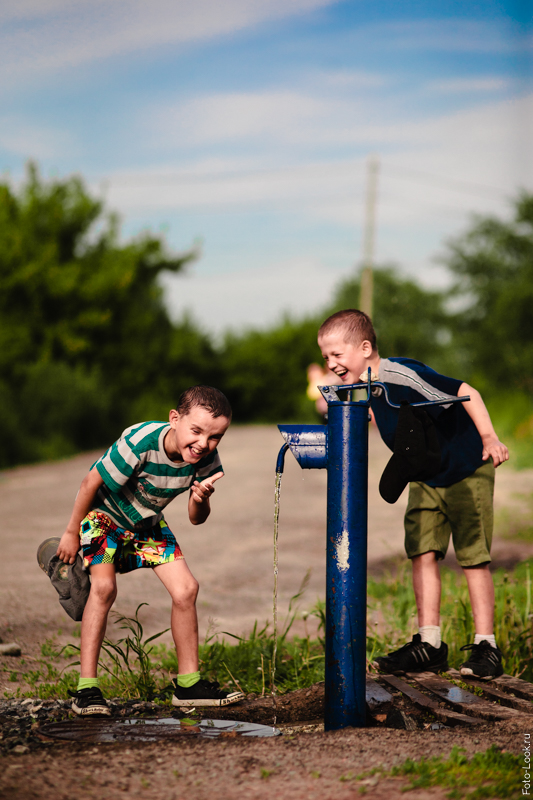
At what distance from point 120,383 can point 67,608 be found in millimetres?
17663

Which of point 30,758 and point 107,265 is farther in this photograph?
point 107,265

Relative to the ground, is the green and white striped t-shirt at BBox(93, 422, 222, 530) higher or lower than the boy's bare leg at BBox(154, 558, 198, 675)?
higher

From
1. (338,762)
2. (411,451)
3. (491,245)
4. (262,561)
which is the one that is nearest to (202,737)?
(338,762)

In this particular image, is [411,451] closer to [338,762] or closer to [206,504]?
[206,504]

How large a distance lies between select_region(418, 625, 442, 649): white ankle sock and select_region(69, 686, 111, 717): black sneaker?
50.4 inches

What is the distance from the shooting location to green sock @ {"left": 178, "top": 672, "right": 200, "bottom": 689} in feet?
8.98

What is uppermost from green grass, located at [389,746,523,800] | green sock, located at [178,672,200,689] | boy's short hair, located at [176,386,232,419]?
boy's short hair, located at [176,386,232,419]

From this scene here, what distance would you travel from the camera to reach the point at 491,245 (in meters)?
22.4

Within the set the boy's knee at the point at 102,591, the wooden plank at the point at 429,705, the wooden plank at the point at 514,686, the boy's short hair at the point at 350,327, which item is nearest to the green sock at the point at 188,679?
the boy's knee at the point at 102,591

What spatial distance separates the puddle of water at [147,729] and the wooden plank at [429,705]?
0.51m

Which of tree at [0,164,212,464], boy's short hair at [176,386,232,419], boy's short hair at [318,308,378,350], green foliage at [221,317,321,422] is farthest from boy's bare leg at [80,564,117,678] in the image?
green foliage at [221,317,321,422]

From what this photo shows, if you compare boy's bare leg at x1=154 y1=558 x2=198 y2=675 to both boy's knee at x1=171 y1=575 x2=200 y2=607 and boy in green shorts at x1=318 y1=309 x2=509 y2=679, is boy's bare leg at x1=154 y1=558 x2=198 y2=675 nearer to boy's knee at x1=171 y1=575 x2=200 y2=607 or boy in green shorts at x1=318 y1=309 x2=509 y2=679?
boy's knee at x1=171 y1=575 x2=200 y2=607

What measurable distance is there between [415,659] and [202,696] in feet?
2.89

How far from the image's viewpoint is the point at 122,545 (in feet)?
9.31
